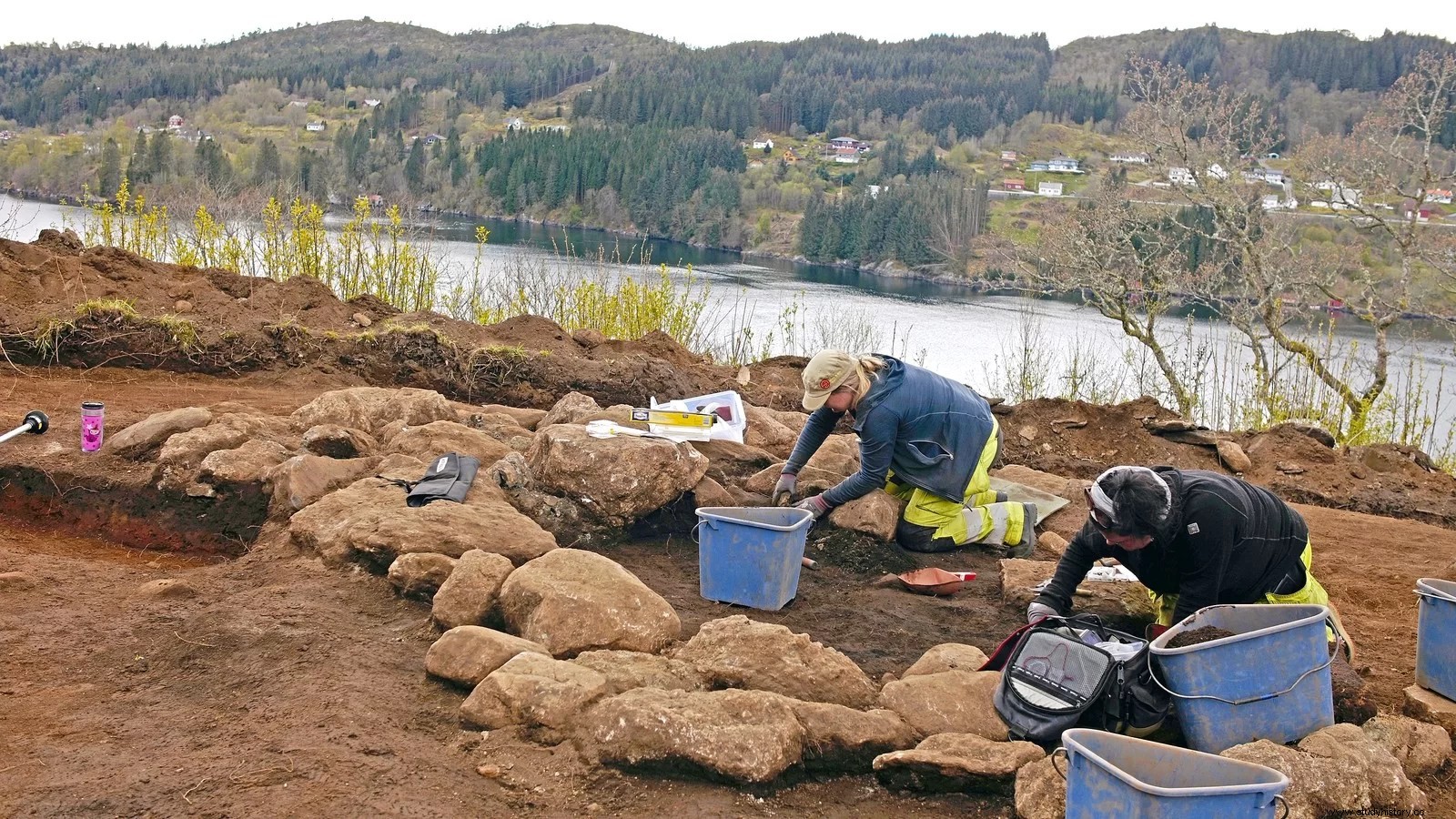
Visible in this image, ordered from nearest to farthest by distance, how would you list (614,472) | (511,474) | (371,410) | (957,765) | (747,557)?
1. (957,765)
2. (747,557)
3. (614,472)
4. (511,474)
5. (371,410)

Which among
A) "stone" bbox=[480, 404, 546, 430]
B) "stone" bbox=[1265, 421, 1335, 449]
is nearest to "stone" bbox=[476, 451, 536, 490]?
"stone" bbox=[480, 404, 546, 430]

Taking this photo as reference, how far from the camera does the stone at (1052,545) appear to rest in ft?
19.5

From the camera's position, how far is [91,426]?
6.35 meters

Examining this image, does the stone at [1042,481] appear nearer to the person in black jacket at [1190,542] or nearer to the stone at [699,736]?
the person in black jacket at [1190,542]

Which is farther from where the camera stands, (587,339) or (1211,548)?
(587,339)

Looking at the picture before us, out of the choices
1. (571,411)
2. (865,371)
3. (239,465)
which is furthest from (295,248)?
(865,371)

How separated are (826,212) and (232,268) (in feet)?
127

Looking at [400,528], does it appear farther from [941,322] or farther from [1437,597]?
[941,322]

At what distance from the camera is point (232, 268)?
12.2 m

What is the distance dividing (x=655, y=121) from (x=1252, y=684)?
284ft

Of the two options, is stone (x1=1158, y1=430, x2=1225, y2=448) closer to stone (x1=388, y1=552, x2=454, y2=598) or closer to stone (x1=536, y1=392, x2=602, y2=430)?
stone (x1=536, y1=392, x2=602, y2=430)

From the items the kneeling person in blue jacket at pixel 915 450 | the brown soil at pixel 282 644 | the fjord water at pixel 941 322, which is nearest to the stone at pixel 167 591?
the brown soil at pixel 282 644

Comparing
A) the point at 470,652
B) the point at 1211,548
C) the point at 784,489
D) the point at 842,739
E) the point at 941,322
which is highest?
the point at 1211,548

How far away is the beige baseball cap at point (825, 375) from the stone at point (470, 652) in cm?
209
